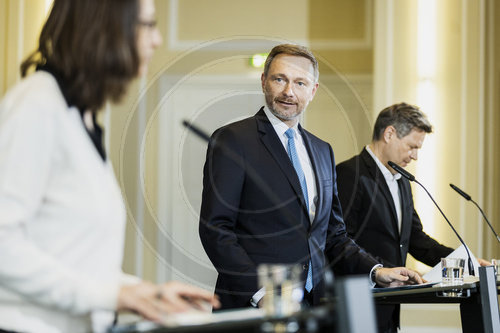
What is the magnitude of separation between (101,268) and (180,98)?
0.76 metres

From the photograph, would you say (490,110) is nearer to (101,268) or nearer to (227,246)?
(227,246)

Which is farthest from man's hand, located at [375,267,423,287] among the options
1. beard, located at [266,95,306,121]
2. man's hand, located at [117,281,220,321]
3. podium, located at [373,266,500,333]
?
man's hand, located at [117,281,220,321]

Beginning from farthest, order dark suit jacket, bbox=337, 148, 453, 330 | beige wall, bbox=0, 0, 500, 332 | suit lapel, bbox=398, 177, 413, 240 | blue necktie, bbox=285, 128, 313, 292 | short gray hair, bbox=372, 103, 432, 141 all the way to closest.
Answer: beige wall, bbox=0, 0, 500, 332 < short gray hair, bbox=372, 103, 432, 141 < suit lapel, bbox=398, 177, 413, 240 < dark suit jacket, bbox=337, 148, 453, 330 < blue necktie, bbox=285, 128, 313, 292

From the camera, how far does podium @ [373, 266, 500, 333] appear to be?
197cm

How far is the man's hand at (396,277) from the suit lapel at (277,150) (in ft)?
1.31

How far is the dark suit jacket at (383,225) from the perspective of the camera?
2832 millimetres

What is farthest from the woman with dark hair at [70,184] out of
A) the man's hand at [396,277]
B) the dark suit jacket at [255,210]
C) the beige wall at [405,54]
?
the beige wall at [405,54]

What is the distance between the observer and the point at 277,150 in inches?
80.6

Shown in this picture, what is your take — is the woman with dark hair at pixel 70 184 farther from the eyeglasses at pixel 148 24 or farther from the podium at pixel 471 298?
the podium at pixel 471 298

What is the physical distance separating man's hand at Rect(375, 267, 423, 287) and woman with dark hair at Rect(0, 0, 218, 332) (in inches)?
48.6

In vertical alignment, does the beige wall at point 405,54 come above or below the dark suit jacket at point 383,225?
above

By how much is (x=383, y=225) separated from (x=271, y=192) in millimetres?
Result: 1210

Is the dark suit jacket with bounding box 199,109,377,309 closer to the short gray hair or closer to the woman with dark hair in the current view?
the woman with dark hair

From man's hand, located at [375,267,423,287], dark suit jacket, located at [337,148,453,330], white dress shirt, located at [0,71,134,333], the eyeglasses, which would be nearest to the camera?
white dress shirt, located at [0,71,134,333]
